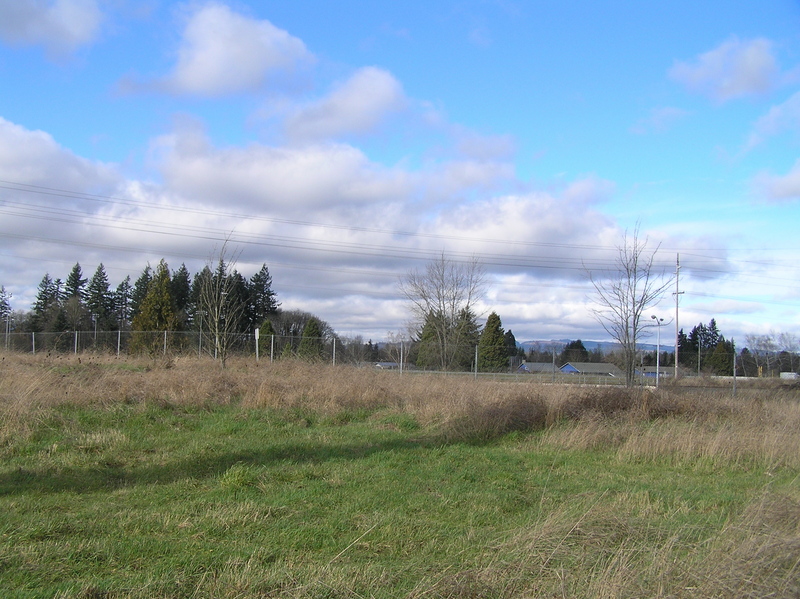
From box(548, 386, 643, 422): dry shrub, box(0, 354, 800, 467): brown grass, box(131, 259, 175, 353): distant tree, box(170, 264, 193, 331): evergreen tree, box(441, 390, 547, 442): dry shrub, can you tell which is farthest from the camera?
box(170, 264, 193, 331): evergreen tree

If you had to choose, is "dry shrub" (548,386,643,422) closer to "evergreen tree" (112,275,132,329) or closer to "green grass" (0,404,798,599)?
"green grass" (0,404,798,599)

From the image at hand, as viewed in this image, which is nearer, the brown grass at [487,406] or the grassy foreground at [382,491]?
the grassy foreground at [382,491]

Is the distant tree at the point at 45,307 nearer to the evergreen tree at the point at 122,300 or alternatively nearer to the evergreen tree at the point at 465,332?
the evergreen tree at the point at 122,300

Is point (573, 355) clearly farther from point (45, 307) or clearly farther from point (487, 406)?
point (45, 307)

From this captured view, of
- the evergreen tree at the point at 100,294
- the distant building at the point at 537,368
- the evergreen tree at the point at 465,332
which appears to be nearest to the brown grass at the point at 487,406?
the distant building at the point at 537,368

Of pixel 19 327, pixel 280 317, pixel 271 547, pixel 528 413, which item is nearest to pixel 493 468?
pixel 528 413

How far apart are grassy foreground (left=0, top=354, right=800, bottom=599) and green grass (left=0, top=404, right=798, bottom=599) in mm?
28

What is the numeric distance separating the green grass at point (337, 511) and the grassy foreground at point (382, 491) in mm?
28

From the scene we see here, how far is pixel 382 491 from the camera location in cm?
675

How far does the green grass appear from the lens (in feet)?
13.0

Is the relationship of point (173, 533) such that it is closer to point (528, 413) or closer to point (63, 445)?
point (63, 445)

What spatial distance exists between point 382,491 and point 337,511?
93cm

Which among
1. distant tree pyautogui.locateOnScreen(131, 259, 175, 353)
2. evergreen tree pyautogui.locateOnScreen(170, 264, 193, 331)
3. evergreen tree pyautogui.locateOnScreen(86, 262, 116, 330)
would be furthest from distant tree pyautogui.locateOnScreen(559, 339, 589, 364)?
evergreen tree pyautogui.locateOnScreen(86, 262, 116, 330)

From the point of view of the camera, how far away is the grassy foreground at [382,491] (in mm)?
3965
